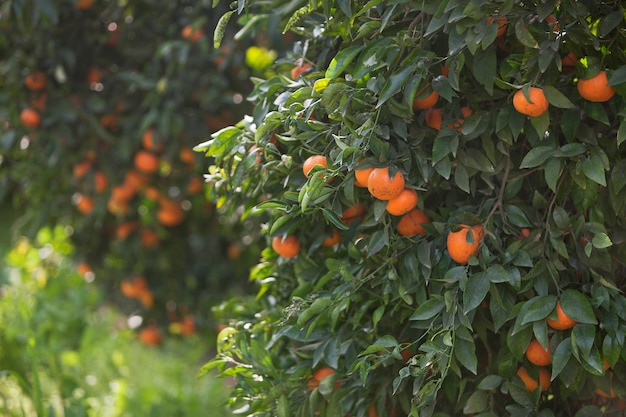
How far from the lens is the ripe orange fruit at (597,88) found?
1.00m

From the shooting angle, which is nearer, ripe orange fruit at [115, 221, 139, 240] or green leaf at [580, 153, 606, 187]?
green leaf at [580, 153, 606, 187]

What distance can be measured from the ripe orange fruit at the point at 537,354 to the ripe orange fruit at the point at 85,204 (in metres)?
1.69

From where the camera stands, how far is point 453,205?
1.19 metres

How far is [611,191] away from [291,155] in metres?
0.50

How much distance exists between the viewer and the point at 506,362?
1.10 m

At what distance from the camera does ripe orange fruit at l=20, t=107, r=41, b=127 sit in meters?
2.08

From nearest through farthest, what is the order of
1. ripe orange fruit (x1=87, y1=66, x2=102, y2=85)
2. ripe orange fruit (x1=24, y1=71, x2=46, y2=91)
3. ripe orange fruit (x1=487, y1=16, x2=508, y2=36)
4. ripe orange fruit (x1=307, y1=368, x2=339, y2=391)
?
1. ripe orange fruit (x1=487, y1=16, x2=508, y2=36)
2. ripe orange fruit (x1=307, y1=368, x2=339, y2=391)
3. ripe orange fruit (x1=24, y1=71, x2=46, y2=91)
4. ripe orange fruit (x1=87, y1=66, x2=102, y2=85)

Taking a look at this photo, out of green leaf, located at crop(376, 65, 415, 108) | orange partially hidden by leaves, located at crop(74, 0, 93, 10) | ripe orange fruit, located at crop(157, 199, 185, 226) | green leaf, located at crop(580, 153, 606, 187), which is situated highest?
green leaf, located at crop(376, 65, 415, 108)

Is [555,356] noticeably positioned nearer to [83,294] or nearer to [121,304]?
[83,294]

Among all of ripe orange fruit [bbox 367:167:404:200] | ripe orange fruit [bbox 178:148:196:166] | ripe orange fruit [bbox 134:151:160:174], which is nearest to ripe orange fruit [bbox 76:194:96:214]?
ripe orange fruit [bbox 134:151:160:174]

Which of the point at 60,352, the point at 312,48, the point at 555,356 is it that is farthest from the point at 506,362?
the point at 60,352

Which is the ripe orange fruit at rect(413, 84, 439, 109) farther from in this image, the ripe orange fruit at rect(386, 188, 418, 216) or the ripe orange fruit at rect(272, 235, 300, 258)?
the ripe orange fruit at rect(272, 235, 300, 258)

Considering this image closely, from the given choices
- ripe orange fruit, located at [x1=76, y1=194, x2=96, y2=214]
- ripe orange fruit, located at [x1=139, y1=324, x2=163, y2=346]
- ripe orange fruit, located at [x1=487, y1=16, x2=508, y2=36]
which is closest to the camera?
ripe orange fruit, located at [x1=487, y1=16, x2=508, y2=36]

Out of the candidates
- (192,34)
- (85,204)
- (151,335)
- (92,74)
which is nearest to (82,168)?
(85,204)
